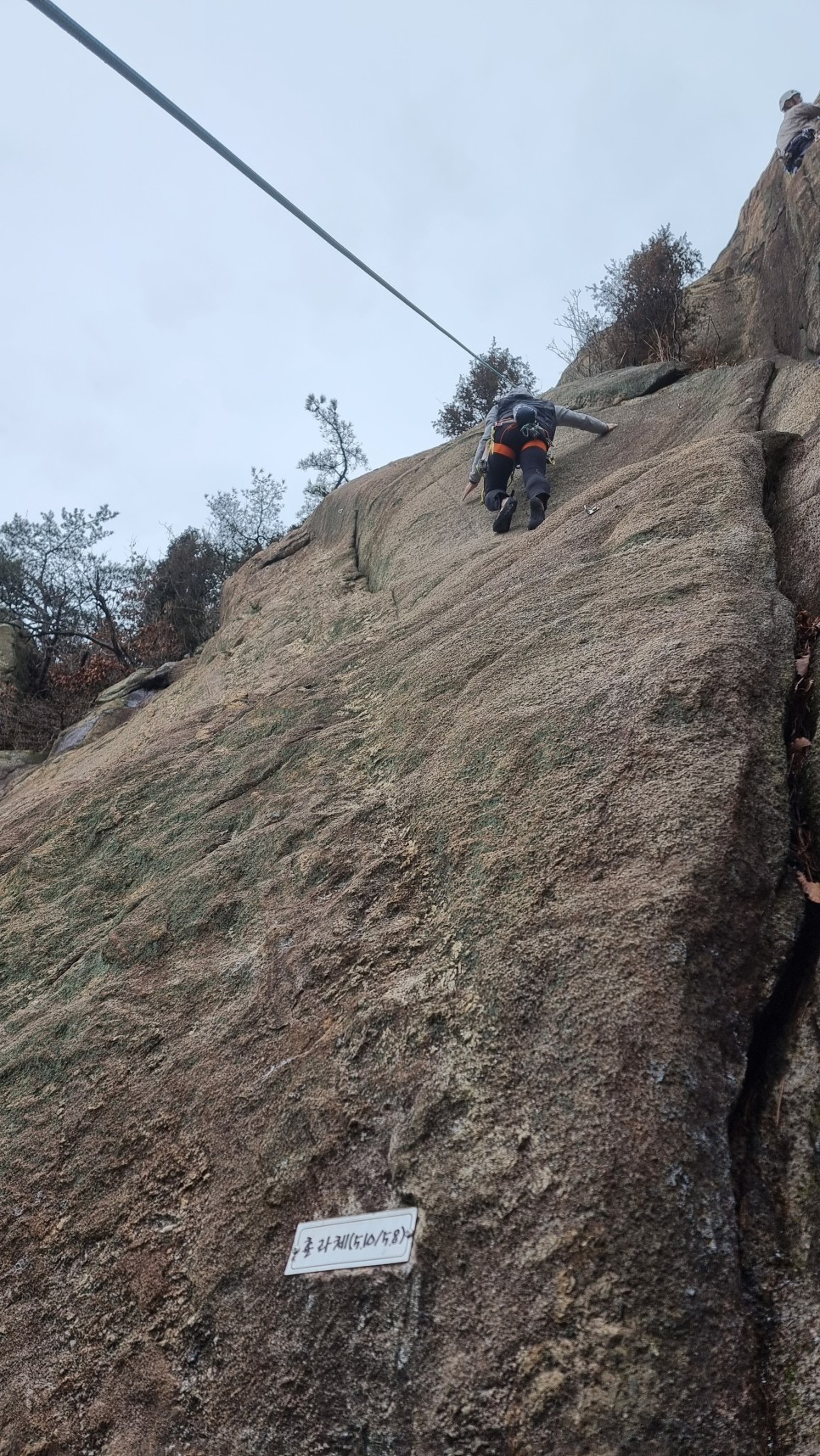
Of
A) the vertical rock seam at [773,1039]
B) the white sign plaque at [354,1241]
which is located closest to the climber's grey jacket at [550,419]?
the vertical rock seam at [773,1039]

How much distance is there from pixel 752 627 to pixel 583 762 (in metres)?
0.94

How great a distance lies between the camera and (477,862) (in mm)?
3457

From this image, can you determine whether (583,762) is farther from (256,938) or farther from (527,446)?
(527,446)

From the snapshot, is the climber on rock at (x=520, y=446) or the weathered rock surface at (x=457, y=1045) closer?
the weathered rock surface at (x=457, y=1045)

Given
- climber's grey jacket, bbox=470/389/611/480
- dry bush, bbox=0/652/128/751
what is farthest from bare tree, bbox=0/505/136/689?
climber's grey jacket, bbox=470/389/611/480

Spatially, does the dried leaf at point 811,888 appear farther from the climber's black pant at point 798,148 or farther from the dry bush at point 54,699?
the dry bush at point 54,699

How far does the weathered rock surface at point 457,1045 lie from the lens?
221 cm

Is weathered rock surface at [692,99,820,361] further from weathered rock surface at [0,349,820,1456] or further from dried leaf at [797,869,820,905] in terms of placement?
dried leaf at [797,869,820,905]

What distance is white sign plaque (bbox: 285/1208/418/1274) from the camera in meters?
2.50

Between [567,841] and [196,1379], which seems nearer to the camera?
[196,1379]

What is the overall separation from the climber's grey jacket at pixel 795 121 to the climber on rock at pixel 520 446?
3805mm

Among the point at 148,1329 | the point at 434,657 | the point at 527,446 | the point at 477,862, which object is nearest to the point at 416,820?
the point at 477,862

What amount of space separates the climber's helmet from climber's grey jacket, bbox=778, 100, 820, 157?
4.33 metres

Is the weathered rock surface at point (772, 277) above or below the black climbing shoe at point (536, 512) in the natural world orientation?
above
